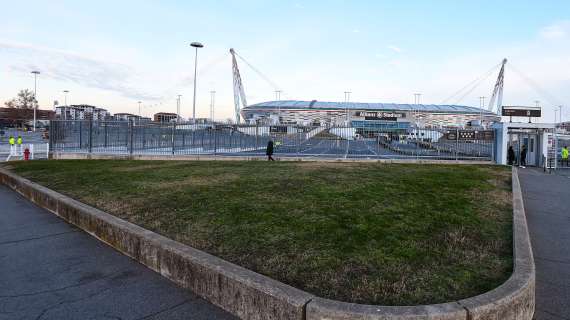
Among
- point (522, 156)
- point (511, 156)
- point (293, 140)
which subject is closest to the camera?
point (293, 140)

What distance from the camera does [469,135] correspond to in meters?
20.2

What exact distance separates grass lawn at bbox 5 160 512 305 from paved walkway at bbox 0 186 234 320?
24.8 inches

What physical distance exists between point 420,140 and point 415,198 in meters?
14.2

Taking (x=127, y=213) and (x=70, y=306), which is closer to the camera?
(x=70, y=306)

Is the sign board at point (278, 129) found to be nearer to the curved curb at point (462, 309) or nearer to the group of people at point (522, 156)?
the group of people at point (522, 156)

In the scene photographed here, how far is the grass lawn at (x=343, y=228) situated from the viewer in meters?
3.49

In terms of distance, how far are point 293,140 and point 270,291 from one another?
17470mm

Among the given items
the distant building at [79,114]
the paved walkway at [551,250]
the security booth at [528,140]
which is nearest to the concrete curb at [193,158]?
the security booth at [528,140]

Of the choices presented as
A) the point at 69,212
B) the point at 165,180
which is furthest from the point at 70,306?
the point at 165,180

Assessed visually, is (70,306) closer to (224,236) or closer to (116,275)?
(116,275)

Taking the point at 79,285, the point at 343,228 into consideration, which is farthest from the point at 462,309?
the point at 79,285

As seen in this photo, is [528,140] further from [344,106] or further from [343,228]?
[344,106]

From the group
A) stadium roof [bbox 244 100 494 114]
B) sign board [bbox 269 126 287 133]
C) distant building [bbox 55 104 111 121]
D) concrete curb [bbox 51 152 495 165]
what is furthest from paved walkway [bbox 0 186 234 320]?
stadium roof [bbox 244 100 494 114]

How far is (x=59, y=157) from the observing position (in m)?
20.1
